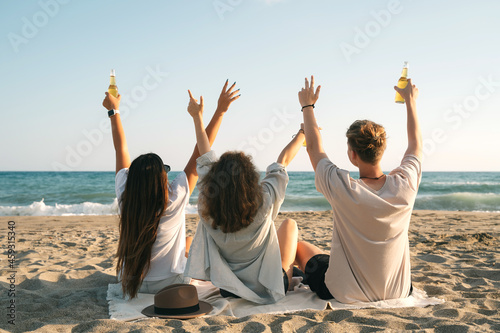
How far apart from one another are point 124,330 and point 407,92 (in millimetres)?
2695

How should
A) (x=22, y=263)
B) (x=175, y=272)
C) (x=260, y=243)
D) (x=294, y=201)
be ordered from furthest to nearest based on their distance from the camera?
1. (x=294, y=201)
2. (x=22, y=263)
3. (x=175, y=272)
4. (x=260, y=243)

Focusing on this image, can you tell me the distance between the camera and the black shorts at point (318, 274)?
323 cm

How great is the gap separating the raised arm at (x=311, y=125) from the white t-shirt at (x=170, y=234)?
1095mm

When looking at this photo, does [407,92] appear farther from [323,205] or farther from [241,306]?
[323,205]

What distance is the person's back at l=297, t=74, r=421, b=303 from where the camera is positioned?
275 centimetres

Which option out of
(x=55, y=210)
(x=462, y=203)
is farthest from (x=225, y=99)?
(x=462, y=203)

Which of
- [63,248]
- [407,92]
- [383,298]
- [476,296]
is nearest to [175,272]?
[383,298]

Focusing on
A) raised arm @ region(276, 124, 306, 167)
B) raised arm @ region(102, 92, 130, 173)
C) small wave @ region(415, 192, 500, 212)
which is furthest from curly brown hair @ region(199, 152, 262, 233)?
small wave @ region(415, 192, 500, 212)

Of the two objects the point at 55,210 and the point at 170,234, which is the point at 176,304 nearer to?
the point at 170,234

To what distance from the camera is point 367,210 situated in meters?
2.73

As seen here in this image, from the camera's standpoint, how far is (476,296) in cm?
349

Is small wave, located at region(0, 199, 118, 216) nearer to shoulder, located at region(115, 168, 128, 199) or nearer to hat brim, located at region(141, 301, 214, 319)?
shoulder, located at region(115, 168, 128, 199)

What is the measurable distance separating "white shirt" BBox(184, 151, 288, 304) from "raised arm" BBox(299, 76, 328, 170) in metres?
0.28

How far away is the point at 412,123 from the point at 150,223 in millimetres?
2185
